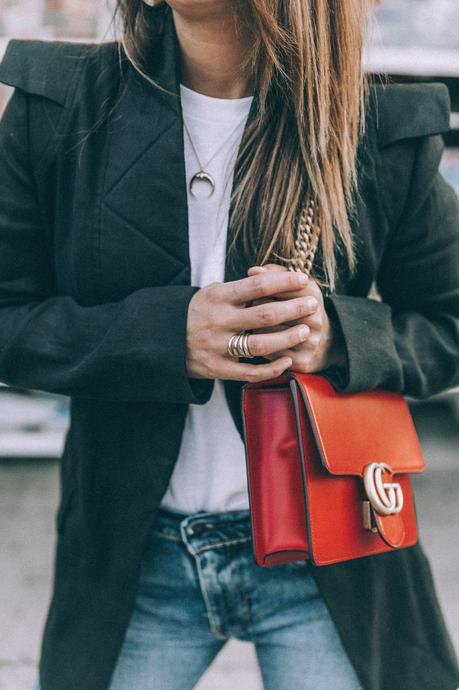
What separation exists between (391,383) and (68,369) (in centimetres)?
39

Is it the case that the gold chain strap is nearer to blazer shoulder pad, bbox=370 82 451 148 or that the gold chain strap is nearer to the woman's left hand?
the woman's left hand

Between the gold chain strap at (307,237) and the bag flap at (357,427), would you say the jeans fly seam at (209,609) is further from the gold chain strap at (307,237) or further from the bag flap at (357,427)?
the gold chain strap at (307,237)

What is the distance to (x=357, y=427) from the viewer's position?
78cm

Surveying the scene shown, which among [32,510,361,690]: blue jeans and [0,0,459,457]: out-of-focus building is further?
[0,0,459,457]: out-of-focus building

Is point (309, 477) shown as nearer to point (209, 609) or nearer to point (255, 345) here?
point (255, 345)

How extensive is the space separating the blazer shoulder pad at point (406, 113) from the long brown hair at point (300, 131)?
0.03 meters

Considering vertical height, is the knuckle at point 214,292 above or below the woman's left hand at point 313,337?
above

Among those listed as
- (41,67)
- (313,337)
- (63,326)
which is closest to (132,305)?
(63,326)

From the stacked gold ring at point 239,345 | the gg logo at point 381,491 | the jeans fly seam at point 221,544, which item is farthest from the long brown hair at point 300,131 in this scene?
the jeans fly seam at point 221,544

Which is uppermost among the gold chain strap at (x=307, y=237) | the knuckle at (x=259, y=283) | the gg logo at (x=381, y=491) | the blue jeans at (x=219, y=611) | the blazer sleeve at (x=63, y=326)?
the gold chain strap at (x=307, y=237)

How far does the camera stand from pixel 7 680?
1495 millimetres

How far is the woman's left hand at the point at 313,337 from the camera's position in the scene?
72 cm

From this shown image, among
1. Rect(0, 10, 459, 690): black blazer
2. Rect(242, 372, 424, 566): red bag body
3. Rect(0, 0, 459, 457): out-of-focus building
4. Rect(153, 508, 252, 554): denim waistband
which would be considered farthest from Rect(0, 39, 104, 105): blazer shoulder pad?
Rect(0, 0, 459, 457): out-of-focus building

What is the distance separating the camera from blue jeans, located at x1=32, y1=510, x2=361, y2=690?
845mm
